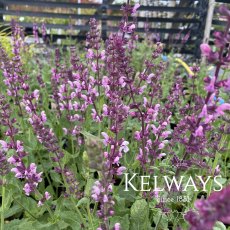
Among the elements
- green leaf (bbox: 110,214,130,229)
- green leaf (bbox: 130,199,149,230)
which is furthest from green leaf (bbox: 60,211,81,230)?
green leaf (bbox: 130,199,149,230)

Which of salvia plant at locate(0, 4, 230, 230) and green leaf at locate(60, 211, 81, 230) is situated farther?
green leaf at locate(60, 211, 81, 230)

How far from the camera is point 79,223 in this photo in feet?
6.11

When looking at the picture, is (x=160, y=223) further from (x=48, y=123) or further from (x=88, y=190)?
(x=48, y=123)

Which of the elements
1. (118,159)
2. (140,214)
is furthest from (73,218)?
(118,159)

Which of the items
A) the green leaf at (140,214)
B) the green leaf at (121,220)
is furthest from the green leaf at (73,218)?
the green leaf at (140,214)

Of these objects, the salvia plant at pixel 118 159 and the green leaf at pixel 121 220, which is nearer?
the salvia plant at pixel 118 159

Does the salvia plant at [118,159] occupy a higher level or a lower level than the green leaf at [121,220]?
higher

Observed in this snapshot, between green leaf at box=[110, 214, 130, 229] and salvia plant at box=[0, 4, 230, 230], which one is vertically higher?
salvia plant at box=[0, 4, 230, 230]

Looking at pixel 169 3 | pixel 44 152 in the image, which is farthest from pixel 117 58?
pixel 169 3

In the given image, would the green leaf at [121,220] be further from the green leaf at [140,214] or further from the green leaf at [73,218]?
the green leaf at [73,218]

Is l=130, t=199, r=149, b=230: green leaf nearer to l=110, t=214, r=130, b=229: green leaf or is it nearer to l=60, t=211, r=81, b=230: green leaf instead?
l=110, t=214, r=130, b=229: green leaf

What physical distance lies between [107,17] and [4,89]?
4021 millimetres

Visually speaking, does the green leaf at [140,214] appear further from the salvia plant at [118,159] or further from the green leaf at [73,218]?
the green leaf at [73,218]

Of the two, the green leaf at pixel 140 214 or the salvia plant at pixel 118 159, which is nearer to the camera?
the salvia plant at pixel 118 159
